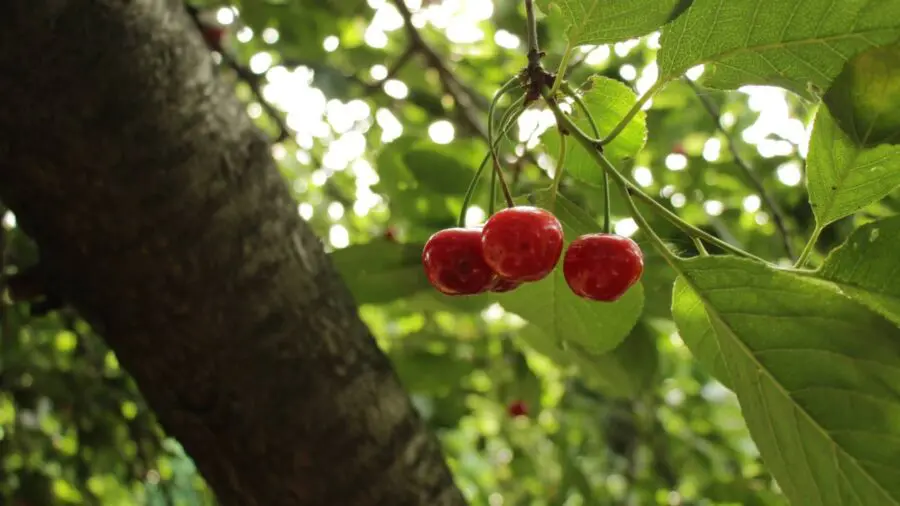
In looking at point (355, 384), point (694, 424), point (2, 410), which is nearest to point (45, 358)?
point (2, 410)

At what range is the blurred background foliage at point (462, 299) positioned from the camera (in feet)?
4.59

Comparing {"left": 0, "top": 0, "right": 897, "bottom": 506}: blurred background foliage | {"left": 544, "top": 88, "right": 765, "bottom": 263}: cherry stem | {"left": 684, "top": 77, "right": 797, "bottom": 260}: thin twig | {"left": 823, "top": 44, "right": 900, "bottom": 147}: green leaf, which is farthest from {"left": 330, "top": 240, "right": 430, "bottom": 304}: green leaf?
{"left": 823, "top": 44, "right": 900, "bottom": 147}: green leaf

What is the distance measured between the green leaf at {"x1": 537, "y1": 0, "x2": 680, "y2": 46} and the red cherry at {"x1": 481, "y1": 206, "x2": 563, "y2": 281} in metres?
0.16

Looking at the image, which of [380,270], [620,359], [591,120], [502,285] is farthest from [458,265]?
[620,359]

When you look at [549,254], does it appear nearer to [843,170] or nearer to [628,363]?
[843,170]

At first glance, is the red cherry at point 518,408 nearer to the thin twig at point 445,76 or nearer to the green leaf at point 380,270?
the thin twig at point 445,76

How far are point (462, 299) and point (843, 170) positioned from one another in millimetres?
Answer: 760

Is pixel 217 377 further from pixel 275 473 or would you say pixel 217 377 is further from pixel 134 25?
pixel 134 25

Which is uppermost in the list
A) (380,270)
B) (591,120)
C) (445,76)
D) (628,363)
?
(445,76)

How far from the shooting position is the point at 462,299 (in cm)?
134

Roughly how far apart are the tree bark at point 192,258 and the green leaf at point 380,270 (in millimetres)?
139

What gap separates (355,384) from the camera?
→ 3.65 feet

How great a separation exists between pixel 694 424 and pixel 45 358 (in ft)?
6.69

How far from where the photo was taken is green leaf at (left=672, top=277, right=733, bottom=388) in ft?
2.39
